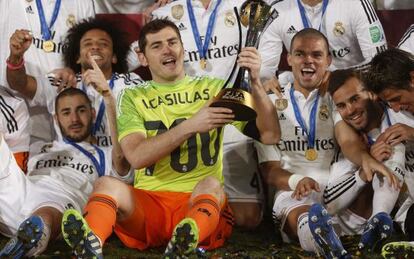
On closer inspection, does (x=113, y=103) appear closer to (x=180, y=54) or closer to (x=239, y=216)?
(x=180, y=54)

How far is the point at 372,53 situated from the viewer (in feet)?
15.2

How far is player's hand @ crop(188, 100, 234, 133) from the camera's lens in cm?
364

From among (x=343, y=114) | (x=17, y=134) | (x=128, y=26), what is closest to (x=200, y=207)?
(x=343, y=114)

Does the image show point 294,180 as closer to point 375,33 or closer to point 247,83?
point 247,83

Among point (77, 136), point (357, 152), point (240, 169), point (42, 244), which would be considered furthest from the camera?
point (240, 169)

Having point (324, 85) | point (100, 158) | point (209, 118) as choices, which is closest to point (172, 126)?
point (209, 118)

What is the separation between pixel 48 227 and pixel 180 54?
1099 mm

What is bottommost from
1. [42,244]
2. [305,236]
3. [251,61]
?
[305,236]

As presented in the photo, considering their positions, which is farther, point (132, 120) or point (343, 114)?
point (343, 114)

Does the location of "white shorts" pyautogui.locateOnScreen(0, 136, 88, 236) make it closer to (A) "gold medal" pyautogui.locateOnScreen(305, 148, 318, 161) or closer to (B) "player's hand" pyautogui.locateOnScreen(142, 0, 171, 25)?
(A) "gold medal" pyautogui.locateOnScreen(305, 148, 318, 161)

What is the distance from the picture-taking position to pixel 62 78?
15.4 feet

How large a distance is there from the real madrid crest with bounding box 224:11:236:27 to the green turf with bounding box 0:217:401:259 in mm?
1342

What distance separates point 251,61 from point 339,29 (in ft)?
3.89

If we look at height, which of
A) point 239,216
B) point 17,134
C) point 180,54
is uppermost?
point 180,54
